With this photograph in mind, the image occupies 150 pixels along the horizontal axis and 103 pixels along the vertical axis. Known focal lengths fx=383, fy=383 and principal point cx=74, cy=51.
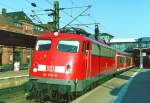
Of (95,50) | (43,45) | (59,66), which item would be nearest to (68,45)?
(43,45)

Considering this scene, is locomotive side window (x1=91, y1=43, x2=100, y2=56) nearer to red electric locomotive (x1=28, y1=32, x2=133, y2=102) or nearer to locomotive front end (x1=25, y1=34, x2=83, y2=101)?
red electric locomotive (x1=28, y1=32, x2=133, y2=102)

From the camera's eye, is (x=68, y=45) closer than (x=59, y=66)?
No

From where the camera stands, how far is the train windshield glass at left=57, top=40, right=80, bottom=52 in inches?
618

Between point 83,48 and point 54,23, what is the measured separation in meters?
15.5

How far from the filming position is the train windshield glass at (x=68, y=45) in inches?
618

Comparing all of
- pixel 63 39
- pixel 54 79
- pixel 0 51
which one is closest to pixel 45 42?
pixel 63 39

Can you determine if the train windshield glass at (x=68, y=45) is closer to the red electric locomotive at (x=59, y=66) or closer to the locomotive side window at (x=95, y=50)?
the red electric locomotive at (x=59, y=66)

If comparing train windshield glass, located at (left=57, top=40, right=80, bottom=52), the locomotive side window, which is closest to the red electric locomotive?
train windshield glass, located at (left=57, top=40, right=80, bottom=52)

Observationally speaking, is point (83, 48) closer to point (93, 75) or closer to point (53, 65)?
point (53, 65)

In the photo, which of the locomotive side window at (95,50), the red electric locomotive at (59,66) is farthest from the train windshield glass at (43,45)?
the locomotive side window at (95,50)

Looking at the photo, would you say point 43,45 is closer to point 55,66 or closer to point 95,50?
point 55,66

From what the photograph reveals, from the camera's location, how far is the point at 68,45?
52.0 feet

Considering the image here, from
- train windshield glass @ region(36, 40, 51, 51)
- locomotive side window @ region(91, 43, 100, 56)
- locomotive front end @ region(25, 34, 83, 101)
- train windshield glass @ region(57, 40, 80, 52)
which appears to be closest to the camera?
locomotive front end @ region(25, 34, 83, 101)

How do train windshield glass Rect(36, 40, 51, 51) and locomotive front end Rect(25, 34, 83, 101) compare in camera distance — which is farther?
train windshield glass Rect(36, 40, 51, 51)
